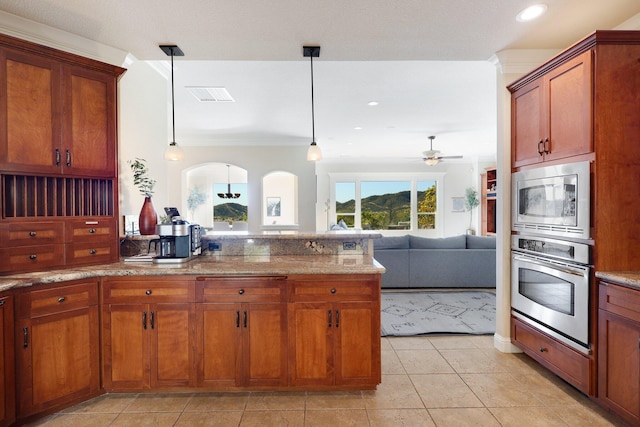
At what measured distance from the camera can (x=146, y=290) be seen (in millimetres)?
2303

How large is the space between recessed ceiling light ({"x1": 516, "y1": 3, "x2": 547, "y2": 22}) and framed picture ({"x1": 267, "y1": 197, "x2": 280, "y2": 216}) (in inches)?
373

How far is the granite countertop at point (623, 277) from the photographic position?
1.88 metres

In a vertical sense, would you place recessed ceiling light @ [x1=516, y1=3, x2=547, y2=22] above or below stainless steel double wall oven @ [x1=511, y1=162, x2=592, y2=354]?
above

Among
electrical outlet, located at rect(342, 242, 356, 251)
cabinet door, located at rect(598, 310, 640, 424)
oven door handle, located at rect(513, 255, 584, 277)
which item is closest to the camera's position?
cabinet door, located at rect(598, 310, 640, 424)

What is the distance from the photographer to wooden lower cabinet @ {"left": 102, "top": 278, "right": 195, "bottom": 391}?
230 cm

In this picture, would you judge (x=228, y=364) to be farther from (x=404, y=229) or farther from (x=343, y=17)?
(x=404, y=229)

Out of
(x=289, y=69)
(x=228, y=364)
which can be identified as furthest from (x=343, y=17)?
(x=228, y=364)

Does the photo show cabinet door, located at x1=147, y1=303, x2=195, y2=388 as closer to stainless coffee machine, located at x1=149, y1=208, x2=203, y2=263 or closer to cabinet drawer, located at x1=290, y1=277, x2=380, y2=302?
stainless coffee machine, located at x1=149, y1=208, x2=203, y2=263

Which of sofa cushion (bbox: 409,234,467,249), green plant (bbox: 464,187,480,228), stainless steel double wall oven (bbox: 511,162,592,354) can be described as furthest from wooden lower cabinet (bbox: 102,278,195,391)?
green plant (bbox: 464,187,480,228)

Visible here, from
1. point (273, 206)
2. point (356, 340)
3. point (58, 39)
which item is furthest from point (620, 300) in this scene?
point (273, 206)

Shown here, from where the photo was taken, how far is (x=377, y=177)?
10203 mm

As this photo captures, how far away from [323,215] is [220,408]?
8.05m

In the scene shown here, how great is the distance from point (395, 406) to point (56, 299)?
7.58 ft

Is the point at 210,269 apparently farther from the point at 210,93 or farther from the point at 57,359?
the point at 210,93
